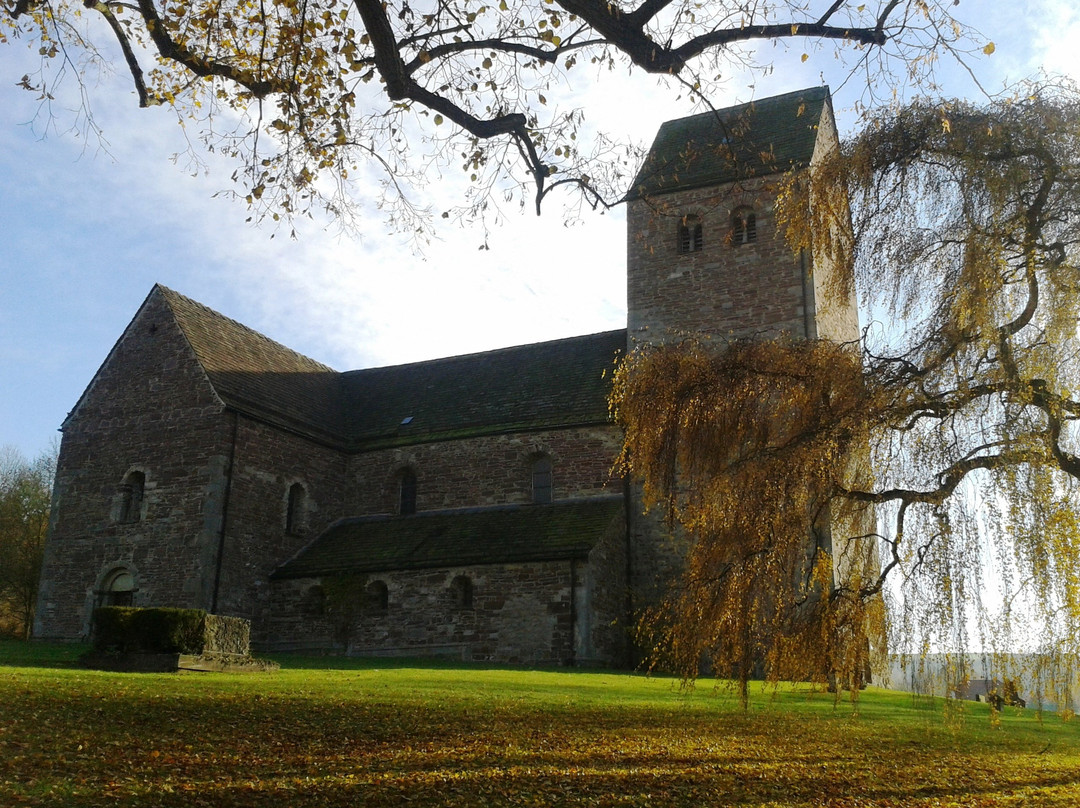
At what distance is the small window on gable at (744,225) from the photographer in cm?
2517

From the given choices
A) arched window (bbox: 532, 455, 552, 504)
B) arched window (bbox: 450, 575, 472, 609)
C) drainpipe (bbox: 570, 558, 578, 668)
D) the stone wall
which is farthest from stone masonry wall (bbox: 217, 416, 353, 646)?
drainpipe (bbox: 570, 558, 578, 668)

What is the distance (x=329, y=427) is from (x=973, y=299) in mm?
21293

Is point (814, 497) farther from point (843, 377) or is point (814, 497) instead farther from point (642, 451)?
point (642, 451)

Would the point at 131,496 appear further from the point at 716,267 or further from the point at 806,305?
the point at 806,305

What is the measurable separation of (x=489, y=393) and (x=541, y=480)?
153 inches

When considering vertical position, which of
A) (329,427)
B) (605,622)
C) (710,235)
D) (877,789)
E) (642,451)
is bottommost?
(877,789)

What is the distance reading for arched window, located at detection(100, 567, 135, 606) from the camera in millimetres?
24250

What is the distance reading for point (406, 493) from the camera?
2734cm

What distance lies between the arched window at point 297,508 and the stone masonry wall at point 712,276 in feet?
32.5

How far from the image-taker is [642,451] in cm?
1230

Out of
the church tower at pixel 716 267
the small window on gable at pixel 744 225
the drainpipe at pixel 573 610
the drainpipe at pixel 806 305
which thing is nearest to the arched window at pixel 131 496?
the drainpipe at pixel 573 610

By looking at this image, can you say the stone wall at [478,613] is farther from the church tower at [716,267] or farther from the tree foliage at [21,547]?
the tree foliage at [21,547]

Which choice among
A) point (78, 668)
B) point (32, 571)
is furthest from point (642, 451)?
point (32, 571)

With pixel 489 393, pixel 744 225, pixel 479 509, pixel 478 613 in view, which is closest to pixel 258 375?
pixel 489 393
